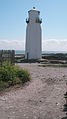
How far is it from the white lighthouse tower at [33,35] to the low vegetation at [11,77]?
96.4 feet

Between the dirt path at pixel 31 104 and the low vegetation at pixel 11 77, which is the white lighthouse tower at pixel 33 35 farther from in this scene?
the dirt path at pixel 31 104

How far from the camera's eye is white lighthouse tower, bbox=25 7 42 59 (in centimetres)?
4650

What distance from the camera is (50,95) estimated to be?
12273 millimetres

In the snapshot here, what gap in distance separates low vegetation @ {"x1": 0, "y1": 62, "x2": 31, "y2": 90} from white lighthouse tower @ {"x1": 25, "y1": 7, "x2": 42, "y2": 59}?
1156 inches

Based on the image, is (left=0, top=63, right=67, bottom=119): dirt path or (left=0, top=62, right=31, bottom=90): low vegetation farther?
(left=0, top=62, right=31, bottom=90): low vegetation

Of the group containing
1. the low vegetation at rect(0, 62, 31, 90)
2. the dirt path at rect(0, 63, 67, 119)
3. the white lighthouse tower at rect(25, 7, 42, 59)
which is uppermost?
the white lighthouse tower at rect(25, 7, 42, 59)

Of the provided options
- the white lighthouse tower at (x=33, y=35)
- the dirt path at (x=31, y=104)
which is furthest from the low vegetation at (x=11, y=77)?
the white lighthouse tower at (x=33, y=35)

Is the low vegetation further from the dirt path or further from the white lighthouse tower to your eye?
the white lighthouse tower

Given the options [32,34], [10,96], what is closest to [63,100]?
[10,96]

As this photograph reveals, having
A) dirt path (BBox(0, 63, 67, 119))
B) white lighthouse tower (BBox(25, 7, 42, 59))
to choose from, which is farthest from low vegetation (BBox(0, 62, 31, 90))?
white lighthouse tower (BBox(25, 7, 42, 59))

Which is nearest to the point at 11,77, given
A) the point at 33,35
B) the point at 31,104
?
the point at 31,104

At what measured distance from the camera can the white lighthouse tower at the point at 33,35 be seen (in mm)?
46500

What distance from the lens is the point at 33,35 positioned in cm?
4681

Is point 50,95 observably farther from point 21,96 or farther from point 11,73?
point 11,73
